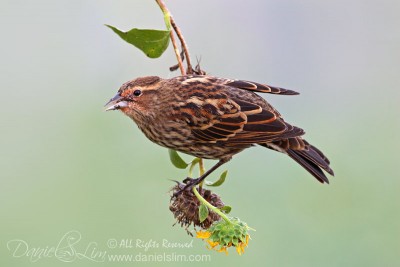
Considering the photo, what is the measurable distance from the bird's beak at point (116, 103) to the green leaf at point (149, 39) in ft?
1.56

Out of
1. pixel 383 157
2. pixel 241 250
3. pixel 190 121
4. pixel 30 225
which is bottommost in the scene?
pixel 30 225

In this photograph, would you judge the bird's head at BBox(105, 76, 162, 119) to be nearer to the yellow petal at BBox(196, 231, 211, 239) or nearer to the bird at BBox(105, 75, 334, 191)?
the bird at BBox(105, 75, 334, 191)

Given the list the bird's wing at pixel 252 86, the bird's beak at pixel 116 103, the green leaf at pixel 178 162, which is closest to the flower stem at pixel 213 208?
the green leaf at pixel 178 162

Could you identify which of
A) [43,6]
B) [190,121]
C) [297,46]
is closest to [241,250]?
[190,121]

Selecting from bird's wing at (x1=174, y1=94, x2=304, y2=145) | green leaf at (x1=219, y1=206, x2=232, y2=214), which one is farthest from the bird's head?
green leaf at (x1=219, y1=206, x2=232, y2=214)

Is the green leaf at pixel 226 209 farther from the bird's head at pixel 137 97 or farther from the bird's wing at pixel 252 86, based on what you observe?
the bird's wing at pixel 252 86

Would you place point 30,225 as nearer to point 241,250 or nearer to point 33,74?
point 33,74

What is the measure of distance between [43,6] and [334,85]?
4.26m

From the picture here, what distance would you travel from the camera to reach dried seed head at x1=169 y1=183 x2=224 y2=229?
512cm

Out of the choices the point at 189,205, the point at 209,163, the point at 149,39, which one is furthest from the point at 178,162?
the point at 209,163

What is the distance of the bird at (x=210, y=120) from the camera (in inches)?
217

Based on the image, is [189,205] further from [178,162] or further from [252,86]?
[252,86]

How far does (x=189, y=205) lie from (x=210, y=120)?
68 cm

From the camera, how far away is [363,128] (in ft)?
31.3
